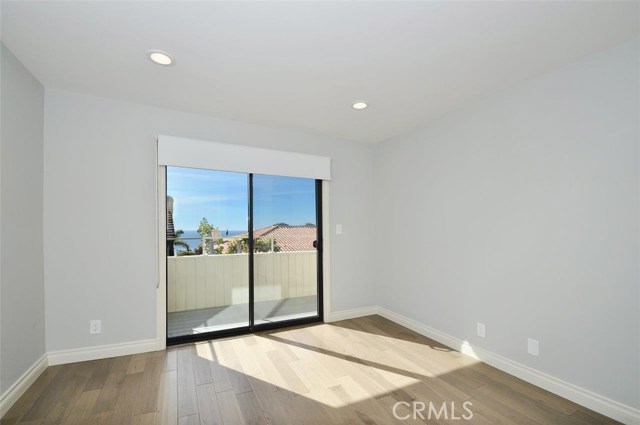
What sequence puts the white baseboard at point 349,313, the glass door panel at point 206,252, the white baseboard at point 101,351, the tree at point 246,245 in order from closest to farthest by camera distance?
1. the white baseboard at point 101,351
2. the glass door panel at point 206,252
3. the tree at point 246,245
4. the white baseboard at point 349,313

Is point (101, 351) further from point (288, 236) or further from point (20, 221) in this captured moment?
point (288, 236)

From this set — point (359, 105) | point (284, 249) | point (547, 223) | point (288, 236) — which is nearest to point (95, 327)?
point (284, 249)

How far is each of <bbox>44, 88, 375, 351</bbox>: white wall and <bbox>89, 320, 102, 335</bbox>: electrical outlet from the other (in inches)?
1.3

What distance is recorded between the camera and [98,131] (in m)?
2.68

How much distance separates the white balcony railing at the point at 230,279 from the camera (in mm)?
3127

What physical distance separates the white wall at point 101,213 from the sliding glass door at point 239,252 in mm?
283

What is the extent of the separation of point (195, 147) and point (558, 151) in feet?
10.6

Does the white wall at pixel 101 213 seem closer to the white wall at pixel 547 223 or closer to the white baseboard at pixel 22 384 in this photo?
the white baseboard at pixel 22 384

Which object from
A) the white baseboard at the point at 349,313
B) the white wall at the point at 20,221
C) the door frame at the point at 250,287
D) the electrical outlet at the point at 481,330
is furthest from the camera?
the white baseboard at the point at 349,313

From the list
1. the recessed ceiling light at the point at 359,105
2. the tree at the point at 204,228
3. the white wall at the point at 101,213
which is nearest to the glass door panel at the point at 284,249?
the tree at the point at 204,228

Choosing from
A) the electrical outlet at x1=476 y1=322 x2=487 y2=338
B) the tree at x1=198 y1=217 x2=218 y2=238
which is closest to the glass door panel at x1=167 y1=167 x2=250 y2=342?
the tree at x1=198 y1=217 x2=218 y2=238

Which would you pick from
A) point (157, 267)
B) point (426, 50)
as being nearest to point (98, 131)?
point (157, 267)

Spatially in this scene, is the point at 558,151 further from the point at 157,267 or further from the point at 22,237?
the point at 22,237

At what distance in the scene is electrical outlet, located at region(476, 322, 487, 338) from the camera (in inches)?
104
